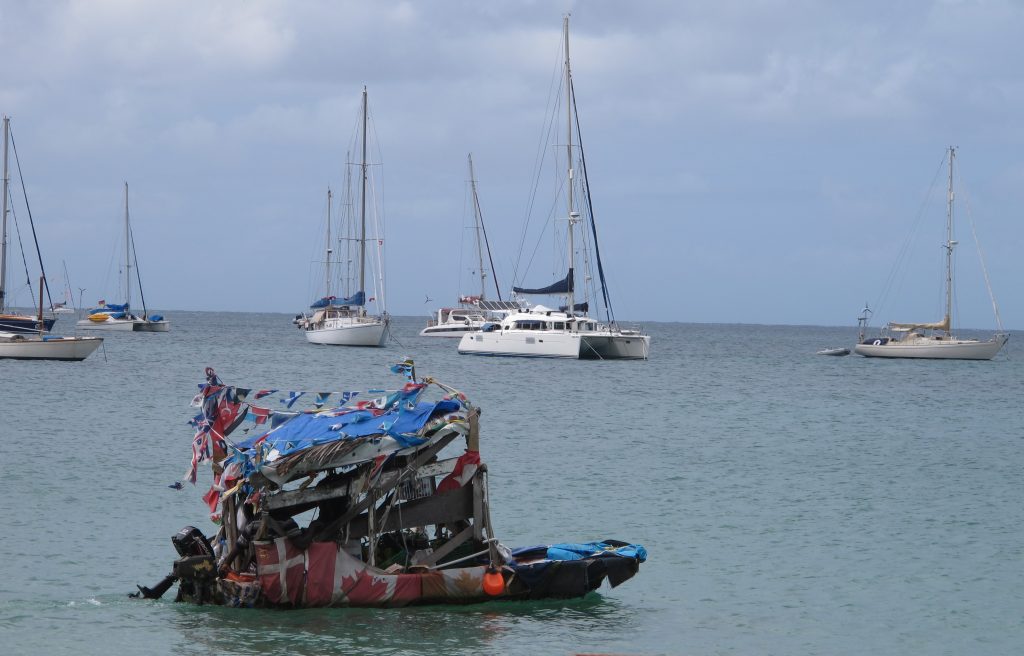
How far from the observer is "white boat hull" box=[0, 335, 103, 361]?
65188 millimetres

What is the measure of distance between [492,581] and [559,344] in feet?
200

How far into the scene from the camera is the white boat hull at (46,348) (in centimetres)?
6519

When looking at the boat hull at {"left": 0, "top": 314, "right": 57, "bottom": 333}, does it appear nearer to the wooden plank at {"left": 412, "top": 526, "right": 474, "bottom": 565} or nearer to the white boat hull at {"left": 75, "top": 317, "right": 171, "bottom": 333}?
the white boat hull at {"left": 75, "top": 317, "right": 171, "bottom": 333}

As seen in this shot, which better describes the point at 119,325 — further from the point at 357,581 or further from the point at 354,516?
the point at 354,516

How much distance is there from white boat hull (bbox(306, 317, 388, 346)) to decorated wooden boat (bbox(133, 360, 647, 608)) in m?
73.6

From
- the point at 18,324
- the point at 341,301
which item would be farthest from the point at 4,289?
the point at 341,301

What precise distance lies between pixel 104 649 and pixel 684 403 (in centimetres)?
4020

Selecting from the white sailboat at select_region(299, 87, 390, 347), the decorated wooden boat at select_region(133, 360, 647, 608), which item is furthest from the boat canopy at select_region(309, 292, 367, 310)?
the decorated wooden boat at select_region(133, 360, 647, 608)

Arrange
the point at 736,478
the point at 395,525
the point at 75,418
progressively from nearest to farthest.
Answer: the point at 395,525 → the point at 736,478 → the point at 75,418

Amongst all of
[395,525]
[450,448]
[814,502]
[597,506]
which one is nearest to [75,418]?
[450,448]

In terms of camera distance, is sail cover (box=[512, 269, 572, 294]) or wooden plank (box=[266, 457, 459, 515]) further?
sail cover (box=[512, 269, 572, 294])

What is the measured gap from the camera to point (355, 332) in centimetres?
9175

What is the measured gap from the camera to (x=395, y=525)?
54.7 feet

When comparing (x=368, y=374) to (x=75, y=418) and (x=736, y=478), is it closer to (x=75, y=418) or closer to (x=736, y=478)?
(x=75, y=418)
